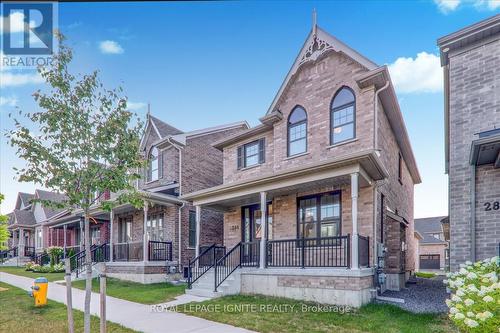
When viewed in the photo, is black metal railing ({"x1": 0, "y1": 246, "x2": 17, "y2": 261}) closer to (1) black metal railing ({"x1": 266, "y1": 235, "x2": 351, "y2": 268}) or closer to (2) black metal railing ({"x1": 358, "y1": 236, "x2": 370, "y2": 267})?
(1) black metal railing ({"x1": 266, "y1": 235, "x2": 351, "y2": 268})

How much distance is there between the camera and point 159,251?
15.1m

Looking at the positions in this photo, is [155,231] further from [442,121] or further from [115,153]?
[442,121]

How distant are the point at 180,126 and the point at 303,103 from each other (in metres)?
11.4

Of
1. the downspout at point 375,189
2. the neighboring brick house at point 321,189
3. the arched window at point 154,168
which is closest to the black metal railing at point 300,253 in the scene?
the neighboring brick house at point 321,189

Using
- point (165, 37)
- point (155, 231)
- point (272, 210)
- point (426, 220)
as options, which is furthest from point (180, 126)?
point (426, 220)

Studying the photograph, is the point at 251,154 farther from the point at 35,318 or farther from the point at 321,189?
the point at 35,318

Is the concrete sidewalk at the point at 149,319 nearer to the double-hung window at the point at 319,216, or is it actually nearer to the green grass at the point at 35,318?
the green grass at the point at 35,318

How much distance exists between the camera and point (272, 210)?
41.3ft

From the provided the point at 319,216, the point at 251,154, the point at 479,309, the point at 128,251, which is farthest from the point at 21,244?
the point at 479,309

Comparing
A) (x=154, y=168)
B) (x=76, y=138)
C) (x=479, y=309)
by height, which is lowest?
(x=479, y=309)

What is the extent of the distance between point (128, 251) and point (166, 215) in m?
2.44

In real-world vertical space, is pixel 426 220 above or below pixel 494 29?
below

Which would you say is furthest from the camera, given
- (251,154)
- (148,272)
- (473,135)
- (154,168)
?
(154,168)

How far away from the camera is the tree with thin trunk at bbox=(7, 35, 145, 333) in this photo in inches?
210
